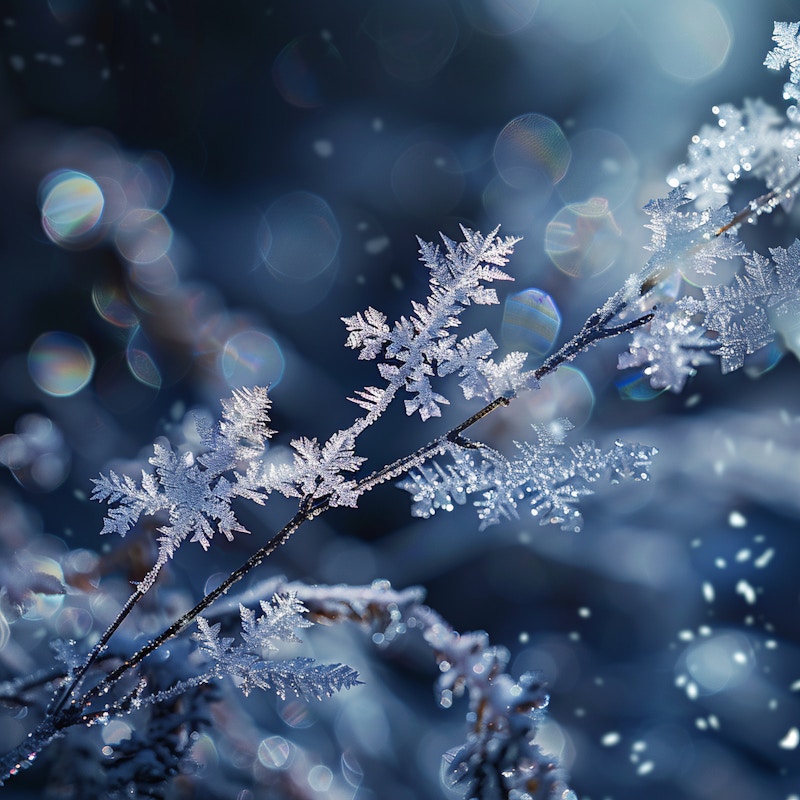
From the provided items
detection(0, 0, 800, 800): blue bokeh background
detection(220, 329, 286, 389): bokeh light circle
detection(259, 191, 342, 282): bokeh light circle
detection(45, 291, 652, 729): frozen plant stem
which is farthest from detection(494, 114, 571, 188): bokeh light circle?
detection(45, 291, 652, 729): frozen plant stem

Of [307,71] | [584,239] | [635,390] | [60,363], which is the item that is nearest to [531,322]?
[584,239]

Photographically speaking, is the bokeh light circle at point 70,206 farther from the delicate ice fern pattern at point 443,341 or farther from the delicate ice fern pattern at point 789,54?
the delicate ice fern pattern at point 789,54

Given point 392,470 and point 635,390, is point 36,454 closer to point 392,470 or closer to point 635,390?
point 392,470

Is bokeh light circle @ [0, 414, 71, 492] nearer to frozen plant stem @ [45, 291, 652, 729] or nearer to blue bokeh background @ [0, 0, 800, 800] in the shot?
blue bokeh background @ [0, 0, 800, 800]

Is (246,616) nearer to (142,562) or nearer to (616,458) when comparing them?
(616,458)

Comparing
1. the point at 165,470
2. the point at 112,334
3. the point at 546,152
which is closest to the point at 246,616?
the point at 165,470
